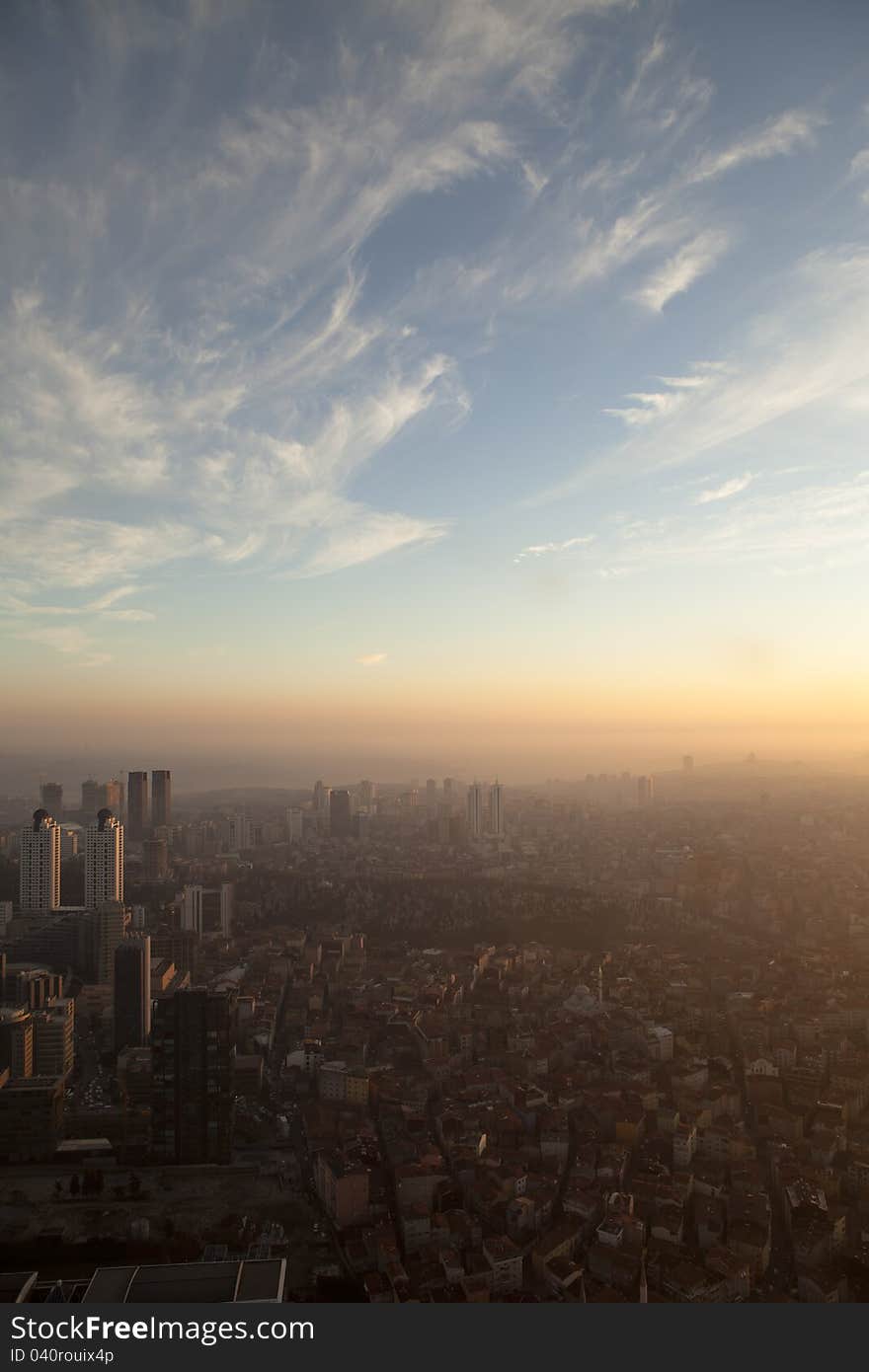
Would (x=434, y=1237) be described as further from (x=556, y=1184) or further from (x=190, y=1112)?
(x=190, y=1112)

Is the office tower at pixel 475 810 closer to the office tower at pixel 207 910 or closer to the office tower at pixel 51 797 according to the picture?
the office tower at pixel 207 910

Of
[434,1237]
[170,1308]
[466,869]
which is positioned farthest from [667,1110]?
[466,869]

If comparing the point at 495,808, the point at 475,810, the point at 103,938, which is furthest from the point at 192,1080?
the point at 495,808

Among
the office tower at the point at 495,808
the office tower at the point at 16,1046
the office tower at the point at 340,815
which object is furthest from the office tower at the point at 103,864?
the office tower at the point at 495,808

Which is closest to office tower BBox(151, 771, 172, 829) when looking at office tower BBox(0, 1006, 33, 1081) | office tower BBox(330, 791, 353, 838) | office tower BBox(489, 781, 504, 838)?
office tower BBox(330, 791, 353, 838)

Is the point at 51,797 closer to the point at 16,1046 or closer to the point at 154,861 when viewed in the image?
the point at 154,861

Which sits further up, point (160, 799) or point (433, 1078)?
point (160, 799)

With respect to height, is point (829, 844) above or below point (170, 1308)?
below
